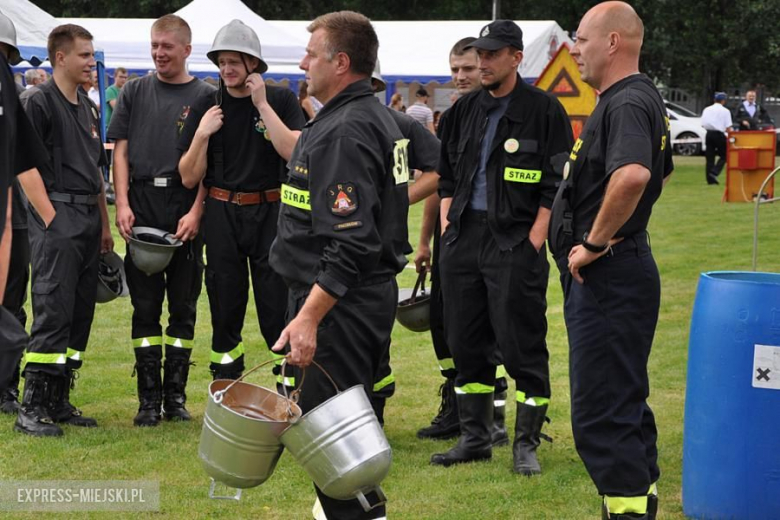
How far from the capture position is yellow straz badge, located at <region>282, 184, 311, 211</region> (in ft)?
13.9

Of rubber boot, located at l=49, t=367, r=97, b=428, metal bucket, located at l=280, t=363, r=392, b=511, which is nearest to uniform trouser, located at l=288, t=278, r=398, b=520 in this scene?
metal bucket, located at l=280, t=363, r=392, b=511

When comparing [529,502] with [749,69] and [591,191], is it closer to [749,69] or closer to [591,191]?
[591,191]

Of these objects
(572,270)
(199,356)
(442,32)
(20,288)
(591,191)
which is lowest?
(199,356)

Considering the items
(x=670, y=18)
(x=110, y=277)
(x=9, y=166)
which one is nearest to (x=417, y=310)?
(x=110, y=277)

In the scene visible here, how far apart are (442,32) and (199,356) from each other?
24.2 metres

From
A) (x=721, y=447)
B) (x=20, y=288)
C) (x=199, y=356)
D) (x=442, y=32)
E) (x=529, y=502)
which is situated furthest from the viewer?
(x=442, y=32)

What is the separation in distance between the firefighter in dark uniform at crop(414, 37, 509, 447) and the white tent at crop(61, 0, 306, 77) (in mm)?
16016

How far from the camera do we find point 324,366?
4.25 metres

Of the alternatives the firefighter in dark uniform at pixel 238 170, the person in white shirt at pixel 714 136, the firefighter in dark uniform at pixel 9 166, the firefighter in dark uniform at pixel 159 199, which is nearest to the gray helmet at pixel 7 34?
the firefighter in dark uniform at pixel 159 199

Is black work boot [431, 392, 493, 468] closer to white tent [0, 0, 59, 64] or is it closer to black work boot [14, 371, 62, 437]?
black work boot [14, 371, 62, 437]

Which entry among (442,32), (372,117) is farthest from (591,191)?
(442,32)

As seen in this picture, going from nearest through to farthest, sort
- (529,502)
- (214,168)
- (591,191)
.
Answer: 1. (591,191)
2. (529,502)
3. (214,168)

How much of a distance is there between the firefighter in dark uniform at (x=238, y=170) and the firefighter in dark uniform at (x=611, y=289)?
2.34 m

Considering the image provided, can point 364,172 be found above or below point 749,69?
below
